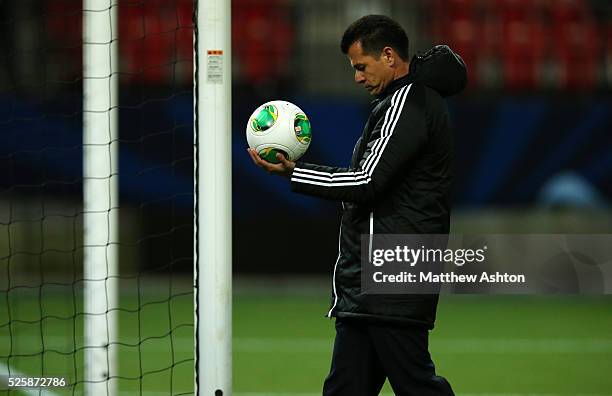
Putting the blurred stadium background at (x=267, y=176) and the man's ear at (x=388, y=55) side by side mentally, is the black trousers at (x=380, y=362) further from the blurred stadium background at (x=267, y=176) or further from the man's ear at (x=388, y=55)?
the blurred stadium background at (x=267, y=176)

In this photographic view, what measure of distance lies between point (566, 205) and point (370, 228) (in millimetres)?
6963

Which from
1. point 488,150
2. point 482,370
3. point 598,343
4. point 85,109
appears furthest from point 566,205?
point 85,109

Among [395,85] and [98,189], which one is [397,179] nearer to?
[395,85]

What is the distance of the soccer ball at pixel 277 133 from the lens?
423 centimetres

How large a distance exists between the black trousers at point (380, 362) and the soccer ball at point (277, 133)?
0.70m

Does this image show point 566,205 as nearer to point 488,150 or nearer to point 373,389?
point 488,150

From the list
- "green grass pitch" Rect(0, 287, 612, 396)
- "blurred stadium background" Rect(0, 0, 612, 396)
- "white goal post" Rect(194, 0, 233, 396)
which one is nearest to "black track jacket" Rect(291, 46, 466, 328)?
"white goal post" Rect(194, 0, 233, 396)

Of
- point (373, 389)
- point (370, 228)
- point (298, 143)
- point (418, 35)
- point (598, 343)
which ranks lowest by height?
point (598, 343)

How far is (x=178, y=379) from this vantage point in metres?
6.72

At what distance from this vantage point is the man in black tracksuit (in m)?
4.00

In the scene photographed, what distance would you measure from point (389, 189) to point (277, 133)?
50cm

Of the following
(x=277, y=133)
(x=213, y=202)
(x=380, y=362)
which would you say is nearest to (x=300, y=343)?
(x=213, y=202)

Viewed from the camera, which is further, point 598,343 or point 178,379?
point 598,343

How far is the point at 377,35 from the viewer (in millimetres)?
4109
